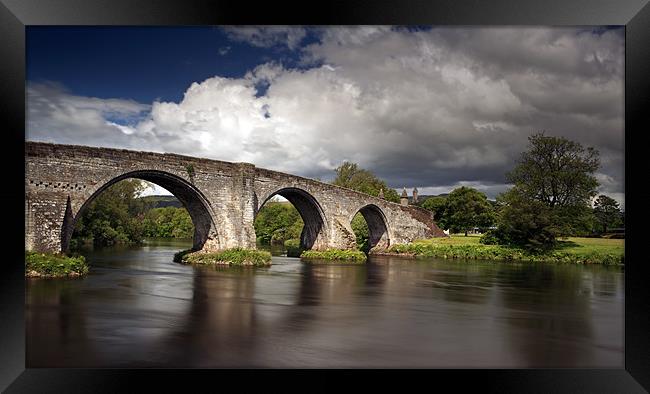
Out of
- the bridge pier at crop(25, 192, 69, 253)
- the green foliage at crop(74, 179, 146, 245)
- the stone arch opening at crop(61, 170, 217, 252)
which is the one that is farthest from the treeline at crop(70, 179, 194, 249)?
the bridge pier at crop(25, 192, 69, 253)

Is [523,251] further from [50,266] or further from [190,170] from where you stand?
[50,266]

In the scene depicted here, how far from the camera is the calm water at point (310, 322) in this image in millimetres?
7207

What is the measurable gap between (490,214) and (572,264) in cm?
1369

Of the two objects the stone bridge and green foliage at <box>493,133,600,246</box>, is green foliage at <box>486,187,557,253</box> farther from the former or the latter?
the stone bridge

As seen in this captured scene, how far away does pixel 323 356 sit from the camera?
7.19 m

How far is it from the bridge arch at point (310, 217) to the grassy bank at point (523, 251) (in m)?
7.23

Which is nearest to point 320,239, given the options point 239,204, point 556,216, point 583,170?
point 239,204

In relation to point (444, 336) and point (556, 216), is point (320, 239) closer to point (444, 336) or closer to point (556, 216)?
point (556, 216)

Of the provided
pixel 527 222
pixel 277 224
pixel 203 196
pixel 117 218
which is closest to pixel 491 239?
pixel 527 222

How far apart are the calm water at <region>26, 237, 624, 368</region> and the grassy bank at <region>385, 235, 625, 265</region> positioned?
9557 mm

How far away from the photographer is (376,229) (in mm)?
32875

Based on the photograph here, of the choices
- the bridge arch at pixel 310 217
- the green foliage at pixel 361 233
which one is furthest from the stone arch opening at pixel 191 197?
the green foliage at pixel 361 233

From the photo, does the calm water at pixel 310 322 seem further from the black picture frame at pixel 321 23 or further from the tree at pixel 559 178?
the tree at pixel 559 178

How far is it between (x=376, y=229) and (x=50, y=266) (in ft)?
74.4
